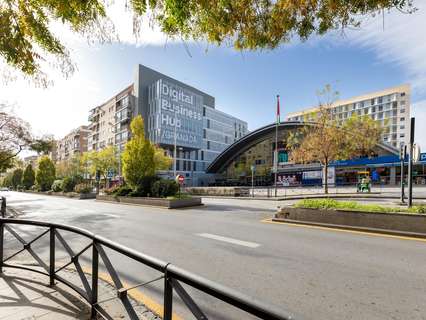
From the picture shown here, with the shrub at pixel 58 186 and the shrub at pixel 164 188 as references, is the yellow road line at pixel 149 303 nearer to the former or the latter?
the shrub at pixel 164 188

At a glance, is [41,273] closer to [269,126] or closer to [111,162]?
[111,162]

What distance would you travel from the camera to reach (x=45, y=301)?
352 centimetres

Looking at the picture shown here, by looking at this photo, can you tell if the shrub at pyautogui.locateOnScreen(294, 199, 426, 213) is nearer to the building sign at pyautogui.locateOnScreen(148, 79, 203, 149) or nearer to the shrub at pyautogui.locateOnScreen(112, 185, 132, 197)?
Answer: the shrub at pyautogui.locateOnScreen(112, 185, 132, 197)

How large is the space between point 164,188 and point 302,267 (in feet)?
49.7

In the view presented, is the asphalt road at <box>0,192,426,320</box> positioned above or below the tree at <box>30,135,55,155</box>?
below

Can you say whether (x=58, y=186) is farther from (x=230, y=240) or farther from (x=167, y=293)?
(x=167, y=293)

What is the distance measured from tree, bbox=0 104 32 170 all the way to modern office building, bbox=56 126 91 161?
245 ft

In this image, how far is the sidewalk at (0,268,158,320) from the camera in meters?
3.16

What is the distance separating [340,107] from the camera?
91125mm

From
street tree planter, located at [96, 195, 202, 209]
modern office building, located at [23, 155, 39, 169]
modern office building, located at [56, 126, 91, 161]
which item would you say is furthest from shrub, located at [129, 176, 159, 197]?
modern office building, located at [56, 126, 91, 161]

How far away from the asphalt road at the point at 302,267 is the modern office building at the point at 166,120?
48.8 meters

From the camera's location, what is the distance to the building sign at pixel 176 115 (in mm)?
62688

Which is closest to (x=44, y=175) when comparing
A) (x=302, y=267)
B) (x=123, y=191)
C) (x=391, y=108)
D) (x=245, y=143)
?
(x=123, y=191)

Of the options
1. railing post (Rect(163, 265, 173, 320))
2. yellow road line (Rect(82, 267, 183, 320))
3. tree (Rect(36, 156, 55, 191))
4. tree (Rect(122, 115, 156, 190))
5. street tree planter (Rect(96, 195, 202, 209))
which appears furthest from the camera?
tree (Rect(36, 156, 55, 191))
